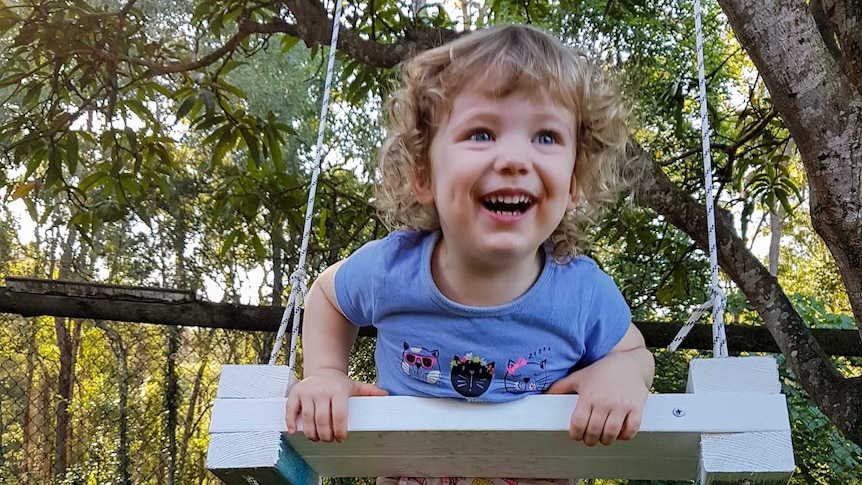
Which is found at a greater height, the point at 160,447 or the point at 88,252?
the point at 88,252

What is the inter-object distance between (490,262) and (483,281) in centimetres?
4

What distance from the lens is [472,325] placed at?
94 cm

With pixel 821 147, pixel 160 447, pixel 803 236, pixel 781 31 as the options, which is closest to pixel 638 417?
pixel 821 147

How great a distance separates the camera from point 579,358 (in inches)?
39.0

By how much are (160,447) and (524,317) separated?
2.42 m


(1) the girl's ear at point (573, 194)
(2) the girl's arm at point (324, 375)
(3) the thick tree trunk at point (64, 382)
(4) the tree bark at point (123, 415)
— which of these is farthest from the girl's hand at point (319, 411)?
(3) the thick tree trunk at point (64, 382)

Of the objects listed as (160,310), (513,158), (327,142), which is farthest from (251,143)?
(327,142)

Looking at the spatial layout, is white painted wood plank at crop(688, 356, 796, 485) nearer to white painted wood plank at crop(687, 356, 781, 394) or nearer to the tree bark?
white painted wood plank at crop(687, 356, 781, 394)

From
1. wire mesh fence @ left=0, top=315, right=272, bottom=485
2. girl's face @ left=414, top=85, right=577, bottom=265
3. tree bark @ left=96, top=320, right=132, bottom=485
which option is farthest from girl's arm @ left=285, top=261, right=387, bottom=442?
tree bark @ left=96, top=320, right=132, bottom=485

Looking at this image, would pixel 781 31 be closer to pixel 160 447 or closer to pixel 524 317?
pixel 524 317

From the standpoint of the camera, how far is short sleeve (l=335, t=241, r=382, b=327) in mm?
1009

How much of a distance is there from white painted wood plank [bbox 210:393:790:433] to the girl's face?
19 cm

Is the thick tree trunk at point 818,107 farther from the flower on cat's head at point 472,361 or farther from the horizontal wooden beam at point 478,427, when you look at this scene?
the flower on cat's head at point 472,361

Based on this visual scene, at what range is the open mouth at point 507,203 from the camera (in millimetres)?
837
